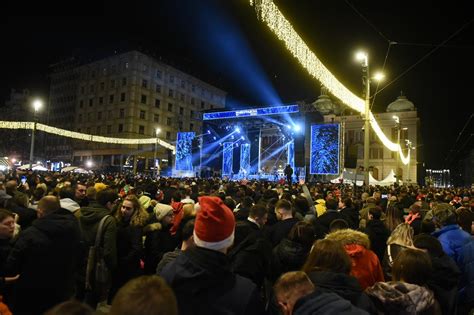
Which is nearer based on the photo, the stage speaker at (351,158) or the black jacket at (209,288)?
the black jacket at (209,288)

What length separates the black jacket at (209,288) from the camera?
2.13 meters

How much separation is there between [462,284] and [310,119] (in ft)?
94.9

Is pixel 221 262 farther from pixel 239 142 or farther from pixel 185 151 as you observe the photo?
pixel 239 142

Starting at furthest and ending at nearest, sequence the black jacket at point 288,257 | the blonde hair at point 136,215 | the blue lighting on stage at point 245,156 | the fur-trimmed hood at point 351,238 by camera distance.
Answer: the blue lighting on stage at point 245,156 < the blonde hair at point 136,215 < the black jacket at point 288,257 < the fur-trimmed hood at point 351,238

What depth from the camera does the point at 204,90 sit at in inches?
3063

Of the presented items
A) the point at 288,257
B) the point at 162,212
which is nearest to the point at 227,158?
the point at 162,212

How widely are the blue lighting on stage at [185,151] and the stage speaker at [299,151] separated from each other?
1173 centimetres

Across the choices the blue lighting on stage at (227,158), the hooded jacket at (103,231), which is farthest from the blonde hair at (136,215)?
the blue lighting on stage at (227,158)

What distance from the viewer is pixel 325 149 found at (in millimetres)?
26016

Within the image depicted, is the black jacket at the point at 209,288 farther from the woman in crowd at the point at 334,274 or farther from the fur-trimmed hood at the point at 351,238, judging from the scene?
the fur-trimmed hood at the point at 351,238

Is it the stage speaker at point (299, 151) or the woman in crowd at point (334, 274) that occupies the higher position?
the stage speaker at point (299, 151)

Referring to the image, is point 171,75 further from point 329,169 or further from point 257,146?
point 329,169

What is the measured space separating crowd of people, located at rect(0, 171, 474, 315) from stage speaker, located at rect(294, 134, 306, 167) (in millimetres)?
23636

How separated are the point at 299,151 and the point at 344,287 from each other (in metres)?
28.8
